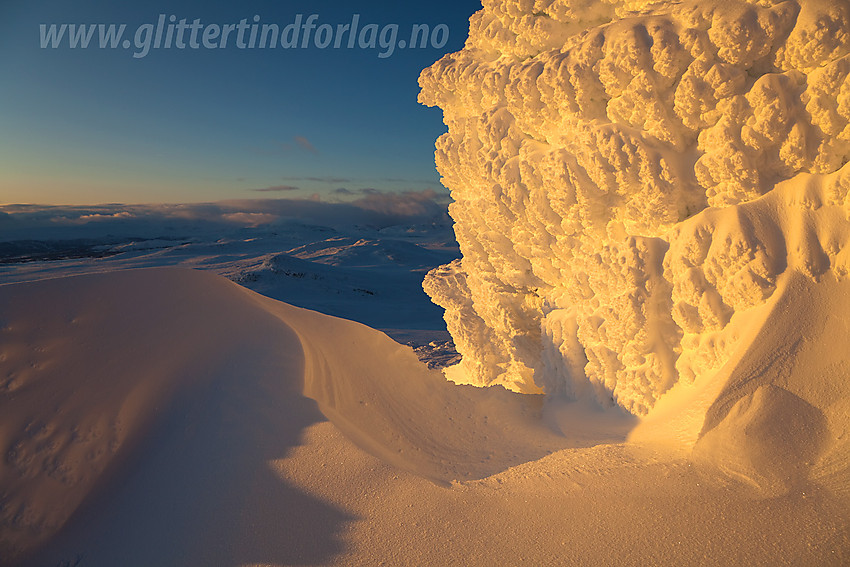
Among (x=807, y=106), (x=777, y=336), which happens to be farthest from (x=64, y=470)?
(x=807, y=106)

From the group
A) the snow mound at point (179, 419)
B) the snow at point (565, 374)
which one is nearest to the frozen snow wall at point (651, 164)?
the snow at point (565, 374)

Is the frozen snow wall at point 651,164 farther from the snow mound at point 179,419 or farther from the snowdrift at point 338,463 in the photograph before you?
the snow mound at point 179,419

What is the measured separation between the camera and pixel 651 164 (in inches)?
137

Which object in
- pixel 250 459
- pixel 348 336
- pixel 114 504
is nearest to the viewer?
pixel 114 504

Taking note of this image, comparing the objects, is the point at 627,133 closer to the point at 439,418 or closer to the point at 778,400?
the point at 778,400

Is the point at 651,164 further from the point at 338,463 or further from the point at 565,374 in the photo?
the point at 338,463

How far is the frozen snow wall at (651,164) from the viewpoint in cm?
292

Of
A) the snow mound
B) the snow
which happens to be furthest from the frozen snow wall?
the snow mound

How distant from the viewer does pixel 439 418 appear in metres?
A: 4.02

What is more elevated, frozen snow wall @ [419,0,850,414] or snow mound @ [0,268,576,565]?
frozen snow wall @ [419,0,850,414]

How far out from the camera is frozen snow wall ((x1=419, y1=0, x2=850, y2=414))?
292 centimetres

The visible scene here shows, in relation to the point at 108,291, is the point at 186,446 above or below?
below

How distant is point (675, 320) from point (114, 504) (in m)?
3.75

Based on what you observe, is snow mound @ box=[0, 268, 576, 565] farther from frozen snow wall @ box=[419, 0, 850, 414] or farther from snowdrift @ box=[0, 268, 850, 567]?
frozen snow wall @ box=[419, 0, 850, 414]
